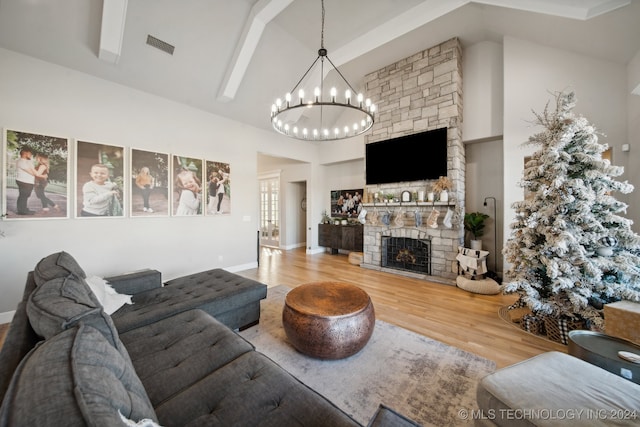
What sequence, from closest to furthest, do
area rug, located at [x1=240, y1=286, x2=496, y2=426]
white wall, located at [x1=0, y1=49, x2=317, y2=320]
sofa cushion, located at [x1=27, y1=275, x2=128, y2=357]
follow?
sofa cushion, located at [x1=27, y1=275, x2=128, y2=357]
area rug, located at [x1=240, y1=286, x2=496, y2=426]
white wall, located at [x1=0, y1=49, x2=317, y2=320]

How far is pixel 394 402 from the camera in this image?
1720mm

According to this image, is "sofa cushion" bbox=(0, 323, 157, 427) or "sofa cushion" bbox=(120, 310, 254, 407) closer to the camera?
"sofa cushion" bbox=(0, 323, 157, 427)

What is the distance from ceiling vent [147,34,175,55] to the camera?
3.38m

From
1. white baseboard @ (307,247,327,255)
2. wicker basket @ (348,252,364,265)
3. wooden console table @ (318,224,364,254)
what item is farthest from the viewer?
white baseboard @ (307,247,327,255)

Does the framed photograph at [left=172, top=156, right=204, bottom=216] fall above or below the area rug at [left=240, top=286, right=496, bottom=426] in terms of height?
above

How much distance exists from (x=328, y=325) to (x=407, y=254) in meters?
3.66

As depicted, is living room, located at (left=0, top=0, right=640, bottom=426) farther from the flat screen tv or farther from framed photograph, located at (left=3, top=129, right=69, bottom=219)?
the flat screen tv

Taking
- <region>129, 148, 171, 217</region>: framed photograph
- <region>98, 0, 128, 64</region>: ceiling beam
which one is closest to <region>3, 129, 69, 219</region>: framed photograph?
<region>129, 148, 171, 217</region>: framed photograph

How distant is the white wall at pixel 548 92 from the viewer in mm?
3240

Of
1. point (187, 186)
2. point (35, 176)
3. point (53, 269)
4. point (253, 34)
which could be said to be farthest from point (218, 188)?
point (53, 269)

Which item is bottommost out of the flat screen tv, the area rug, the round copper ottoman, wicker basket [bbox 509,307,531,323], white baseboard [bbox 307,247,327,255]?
the area rug

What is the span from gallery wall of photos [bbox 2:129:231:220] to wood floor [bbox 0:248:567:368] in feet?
5.16

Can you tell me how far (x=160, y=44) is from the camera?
347 centimetres

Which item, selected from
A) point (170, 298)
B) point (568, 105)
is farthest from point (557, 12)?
point (170, 298)
